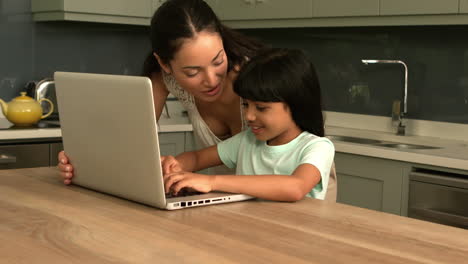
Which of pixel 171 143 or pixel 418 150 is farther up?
pixel 418 150

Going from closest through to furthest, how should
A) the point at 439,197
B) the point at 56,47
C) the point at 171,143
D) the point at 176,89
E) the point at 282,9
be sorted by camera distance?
the point at 176,89, the point at 439,197, the point at 282,9, the point at 171,143, the point at 56,47

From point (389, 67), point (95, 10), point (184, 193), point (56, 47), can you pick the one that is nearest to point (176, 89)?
Result: point (184, 193)

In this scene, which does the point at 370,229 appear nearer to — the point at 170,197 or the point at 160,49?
the point at 170,197

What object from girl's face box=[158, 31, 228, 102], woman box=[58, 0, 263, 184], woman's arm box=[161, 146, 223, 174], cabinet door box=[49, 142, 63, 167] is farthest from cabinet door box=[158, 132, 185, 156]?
girl's face box=[158, 31, 228, 102]

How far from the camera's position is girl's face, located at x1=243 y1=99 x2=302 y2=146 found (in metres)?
1.56

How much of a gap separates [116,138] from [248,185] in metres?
0.29

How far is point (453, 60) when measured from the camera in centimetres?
300

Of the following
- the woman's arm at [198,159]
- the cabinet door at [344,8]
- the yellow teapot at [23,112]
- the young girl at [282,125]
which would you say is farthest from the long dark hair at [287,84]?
the yellow teapot at [23,112]

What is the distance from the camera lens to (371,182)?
9.09 ft

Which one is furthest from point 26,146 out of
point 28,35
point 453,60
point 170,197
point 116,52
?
point 453,60

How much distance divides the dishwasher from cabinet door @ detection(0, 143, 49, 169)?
1629mm

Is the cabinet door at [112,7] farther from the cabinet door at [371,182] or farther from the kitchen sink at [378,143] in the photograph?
→ the cabinet door at [371,182]

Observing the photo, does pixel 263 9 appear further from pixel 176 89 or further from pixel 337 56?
pixel 176 89

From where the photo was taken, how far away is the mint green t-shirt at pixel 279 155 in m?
1.49
